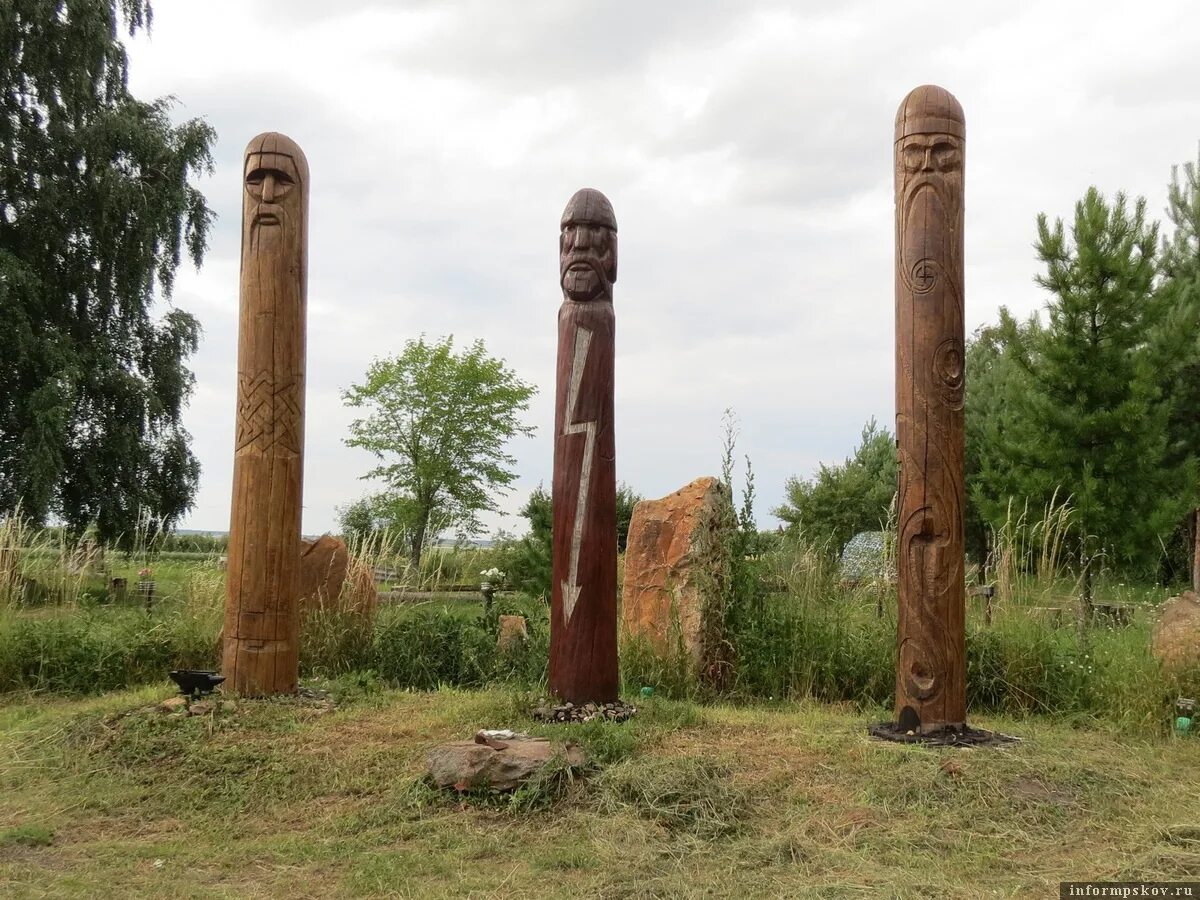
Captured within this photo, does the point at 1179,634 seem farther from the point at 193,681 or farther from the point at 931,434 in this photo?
the point at 193,681

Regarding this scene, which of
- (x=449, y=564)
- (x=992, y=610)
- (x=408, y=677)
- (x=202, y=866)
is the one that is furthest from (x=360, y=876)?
(x=449, y=564)

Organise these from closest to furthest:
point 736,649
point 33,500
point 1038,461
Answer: point 736,649
point 1038,461
point 33,500

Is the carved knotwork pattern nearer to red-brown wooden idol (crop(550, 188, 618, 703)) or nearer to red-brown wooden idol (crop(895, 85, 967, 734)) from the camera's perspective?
red-brown wooden idol (crop(550, 188, 618, 703))

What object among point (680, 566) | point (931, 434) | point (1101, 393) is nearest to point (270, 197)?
point (680, 566)

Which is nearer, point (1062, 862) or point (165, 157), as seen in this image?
point (1062, 862)

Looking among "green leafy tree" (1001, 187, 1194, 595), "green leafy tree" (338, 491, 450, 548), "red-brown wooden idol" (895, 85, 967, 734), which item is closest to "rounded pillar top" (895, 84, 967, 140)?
"red-brown wooden idol" (895, 85, 967, 734)

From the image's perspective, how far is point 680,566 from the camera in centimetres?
781

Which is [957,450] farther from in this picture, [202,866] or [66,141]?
[66,141]

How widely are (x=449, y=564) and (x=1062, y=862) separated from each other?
14.8 meters

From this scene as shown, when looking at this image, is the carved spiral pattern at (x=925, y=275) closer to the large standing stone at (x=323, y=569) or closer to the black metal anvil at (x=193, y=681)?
the black metal anvil at (x=193, y=681)

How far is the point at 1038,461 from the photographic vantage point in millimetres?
13953

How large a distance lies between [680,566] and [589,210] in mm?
2969

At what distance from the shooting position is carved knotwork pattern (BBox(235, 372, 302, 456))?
6660 millimetres

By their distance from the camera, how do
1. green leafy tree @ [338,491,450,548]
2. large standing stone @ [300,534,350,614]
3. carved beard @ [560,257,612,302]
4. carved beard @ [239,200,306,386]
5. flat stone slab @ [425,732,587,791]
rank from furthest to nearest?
green leafy tree @ [338,491,450,548], large standing stone @ [300,534,350,614], carved beard @ [239,200,306,386], carved beard @ [560,257,612,302], flat stone slab @ [425,732,587,791]
